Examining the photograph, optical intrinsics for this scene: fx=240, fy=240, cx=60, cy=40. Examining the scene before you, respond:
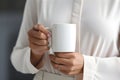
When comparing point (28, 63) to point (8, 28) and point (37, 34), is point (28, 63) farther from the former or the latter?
point (8, 28)

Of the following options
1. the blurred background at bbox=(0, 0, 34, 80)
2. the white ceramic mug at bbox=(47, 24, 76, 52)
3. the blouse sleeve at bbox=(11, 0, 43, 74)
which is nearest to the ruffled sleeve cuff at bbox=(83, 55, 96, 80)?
the white ceramic mug at bbox=(47, 24, 76, 52)

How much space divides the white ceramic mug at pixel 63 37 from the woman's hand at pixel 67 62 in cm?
3

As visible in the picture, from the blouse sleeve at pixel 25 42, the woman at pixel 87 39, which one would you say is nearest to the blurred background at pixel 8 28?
the blouse sleeve at pixel 25 42

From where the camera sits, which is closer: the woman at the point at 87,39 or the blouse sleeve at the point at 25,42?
the woman at the point at 87,39

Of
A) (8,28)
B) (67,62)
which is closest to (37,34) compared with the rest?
(67,62)

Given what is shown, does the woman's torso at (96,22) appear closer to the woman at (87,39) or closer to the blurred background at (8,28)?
the woman at (87,39)

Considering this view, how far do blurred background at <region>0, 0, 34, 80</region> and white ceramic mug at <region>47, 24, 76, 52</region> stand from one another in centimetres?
68

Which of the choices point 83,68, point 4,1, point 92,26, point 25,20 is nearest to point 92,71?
point 83,68

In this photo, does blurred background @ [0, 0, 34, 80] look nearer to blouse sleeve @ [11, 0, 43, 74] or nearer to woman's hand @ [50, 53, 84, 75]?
blouse sleeve @ [11, 0, 43, 74]

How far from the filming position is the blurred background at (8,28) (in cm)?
125

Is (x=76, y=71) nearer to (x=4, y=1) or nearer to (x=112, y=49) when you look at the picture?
(x=112, y=49)

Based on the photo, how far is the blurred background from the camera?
1251 millimetres

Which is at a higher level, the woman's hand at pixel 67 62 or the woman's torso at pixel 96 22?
the woman's torso at pixel 96 22

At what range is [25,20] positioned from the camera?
923 millimetres
